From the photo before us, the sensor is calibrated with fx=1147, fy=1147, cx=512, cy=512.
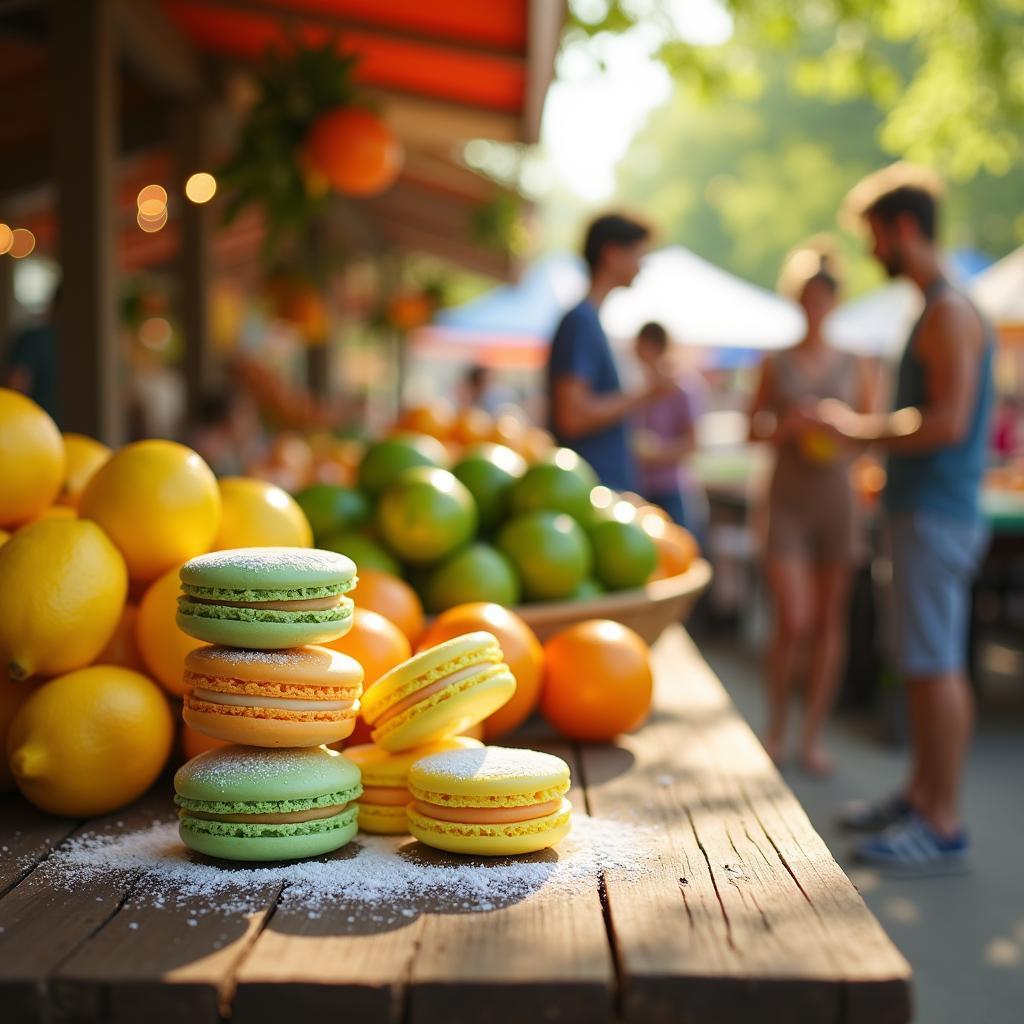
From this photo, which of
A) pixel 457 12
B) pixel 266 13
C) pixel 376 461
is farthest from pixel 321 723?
pixel 266 13

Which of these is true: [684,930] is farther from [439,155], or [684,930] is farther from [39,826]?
[439,155]

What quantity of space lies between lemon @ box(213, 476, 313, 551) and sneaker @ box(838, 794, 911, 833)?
306cm

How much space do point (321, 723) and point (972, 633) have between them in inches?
228

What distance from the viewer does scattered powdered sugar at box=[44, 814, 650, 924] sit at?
1106 mm

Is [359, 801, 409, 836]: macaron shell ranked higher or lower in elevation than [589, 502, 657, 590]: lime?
lower

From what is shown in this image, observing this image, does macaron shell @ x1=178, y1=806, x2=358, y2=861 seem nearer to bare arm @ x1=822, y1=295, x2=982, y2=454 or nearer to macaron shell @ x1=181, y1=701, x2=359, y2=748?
macaron shell @ x1=181, y1=701, x2=359, y2=748

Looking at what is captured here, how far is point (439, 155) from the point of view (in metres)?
7.84

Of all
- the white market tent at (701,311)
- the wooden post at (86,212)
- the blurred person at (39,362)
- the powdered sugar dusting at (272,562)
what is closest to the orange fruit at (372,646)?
the powdered sugar dusting at (272,562)

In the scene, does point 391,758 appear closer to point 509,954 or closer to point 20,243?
point 509,954

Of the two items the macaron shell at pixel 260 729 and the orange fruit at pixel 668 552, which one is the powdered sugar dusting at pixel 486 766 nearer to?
the macaron shell at pixel 260 729

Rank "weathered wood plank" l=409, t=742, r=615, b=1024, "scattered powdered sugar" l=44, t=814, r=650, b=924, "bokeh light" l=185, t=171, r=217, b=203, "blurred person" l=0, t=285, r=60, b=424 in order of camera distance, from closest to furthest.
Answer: "weathered wood plank" l=409, t=742, r=615, b=1024, "scattered powdered sugar" l=44, t=814, r=650, b=924, "bokeh light" l=185, t=171, r=217, b=203, "blurred person" l=0, t=285, r=60, b=424

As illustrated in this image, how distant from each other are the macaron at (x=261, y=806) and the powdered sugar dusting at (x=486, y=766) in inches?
3.9

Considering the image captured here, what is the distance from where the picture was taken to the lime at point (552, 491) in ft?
7.52

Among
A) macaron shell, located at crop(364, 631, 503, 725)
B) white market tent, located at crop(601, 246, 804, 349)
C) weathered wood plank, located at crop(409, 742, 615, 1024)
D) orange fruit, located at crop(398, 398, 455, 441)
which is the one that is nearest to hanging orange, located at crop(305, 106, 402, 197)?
orange fruit, located at crop(398, 398, 455, 441)
